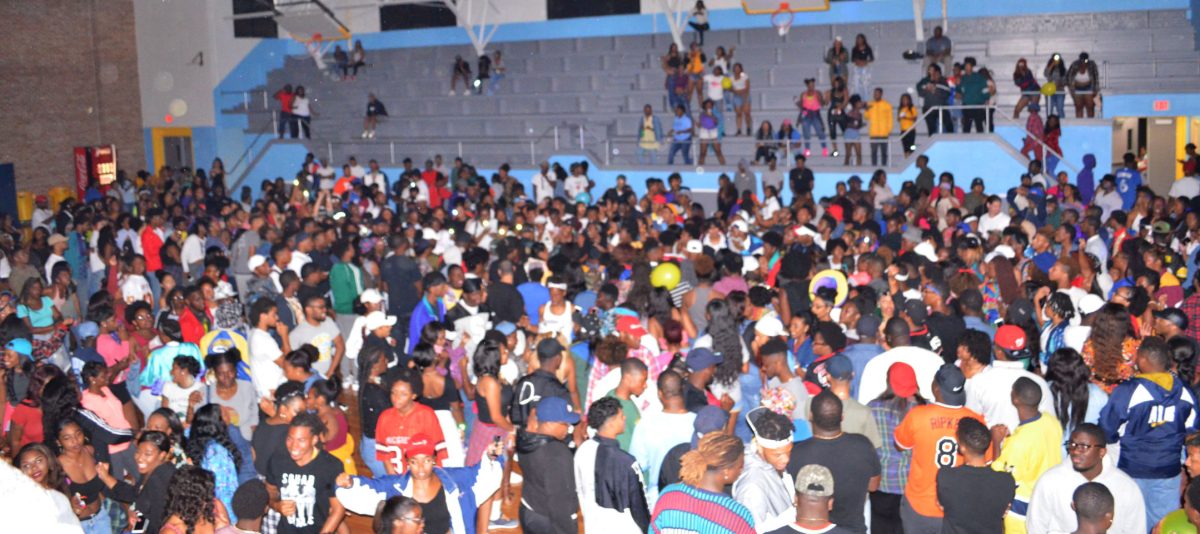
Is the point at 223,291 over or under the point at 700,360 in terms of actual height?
over

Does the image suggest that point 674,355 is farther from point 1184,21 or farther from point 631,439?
point 1184,21

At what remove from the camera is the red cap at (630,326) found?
7.36 m

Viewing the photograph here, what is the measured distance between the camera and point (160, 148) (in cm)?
2625

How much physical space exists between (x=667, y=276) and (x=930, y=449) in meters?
3.86

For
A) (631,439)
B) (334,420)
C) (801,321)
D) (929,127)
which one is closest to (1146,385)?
(801,321)

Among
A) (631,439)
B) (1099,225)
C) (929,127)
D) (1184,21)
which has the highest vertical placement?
(1184,21)

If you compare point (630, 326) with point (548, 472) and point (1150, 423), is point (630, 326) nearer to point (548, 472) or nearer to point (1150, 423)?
point (548, 472)

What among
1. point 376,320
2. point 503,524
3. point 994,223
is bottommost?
point 503,524

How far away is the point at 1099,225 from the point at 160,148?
21.5 metres

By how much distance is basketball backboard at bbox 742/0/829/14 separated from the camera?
19766 mm

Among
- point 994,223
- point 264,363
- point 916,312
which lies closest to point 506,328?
point 264,363

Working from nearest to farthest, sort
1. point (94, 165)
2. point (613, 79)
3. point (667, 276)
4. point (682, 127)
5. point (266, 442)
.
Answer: point (266, 442) < point (667, 276) < point (682, 127) < point (613, 79) < point (94, 165)

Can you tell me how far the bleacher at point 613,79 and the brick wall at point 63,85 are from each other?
9.31 ft

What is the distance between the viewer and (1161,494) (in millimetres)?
6035
